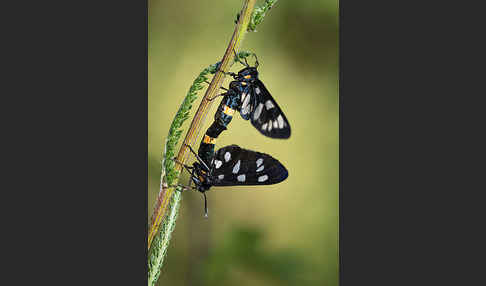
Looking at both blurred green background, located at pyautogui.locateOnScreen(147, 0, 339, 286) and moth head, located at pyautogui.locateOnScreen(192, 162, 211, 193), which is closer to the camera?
moth head, located at pyautogui.locateOnScreen(192, 162, 211, 193)

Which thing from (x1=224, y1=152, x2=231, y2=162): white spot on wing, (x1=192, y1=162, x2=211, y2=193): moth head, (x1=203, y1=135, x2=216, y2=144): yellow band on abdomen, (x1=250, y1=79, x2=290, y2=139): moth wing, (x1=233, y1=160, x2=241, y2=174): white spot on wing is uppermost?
(x1=250, y1=79, x2=290, y2=139): moth wing

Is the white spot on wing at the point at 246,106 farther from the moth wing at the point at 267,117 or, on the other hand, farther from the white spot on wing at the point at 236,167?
the white spot on wing at the point at 236,167

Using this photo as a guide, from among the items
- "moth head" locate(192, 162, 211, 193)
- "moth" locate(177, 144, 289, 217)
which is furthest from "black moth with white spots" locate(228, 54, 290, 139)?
"moth head" locate(192, 162, 211, 193)

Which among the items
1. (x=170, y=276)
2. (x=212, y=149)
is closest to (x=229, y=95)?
(x=212, y=149)

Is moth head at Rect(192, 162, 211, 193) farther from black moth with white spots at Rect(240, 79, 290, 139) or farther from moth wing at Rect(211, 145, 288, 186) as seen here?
black moth with white spots at Rect(240, 79, 290, 139)

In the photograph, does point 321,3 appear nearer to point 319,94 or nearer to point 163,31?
point 319,94

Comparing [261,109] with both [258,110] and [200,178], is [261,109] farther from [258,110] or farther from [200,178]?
[200,178]
